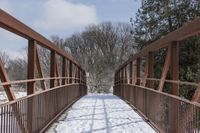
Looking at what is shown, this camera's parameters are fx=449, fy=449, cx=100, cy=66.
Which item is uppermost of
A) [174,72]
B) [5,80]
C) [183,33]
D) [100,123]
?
[183,33]

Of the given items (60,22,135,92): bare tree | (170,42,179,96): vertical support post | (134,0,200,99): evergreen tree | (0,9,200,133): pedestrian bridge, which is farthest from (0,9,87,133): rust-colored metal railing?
(60,22,135,92): bare tree

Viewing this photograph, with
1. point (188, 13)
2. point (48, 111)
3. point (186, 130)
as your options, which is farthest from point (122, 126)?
point (188, 13)

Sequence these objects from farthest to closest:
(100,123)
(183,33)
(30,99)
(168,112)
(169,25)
Result: (169,25) → (100,123) → (168,112) → (30,99) → (183,33)

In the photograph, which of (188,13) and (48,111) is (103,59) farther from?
(48,111)

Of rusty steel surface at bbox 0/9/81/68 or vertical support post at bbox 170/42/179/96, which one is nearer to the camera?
rusty steel surface at bbox 0/9/81/68

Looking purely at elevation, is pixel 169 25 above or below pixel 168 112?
above

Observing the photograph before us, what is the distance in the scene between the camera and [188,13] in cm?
1984

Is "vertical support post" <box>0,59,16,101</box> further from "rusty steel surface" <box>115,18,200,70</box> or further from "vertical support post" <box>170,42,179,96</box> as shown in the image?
"vertical support post" <box>170,42,179,96</box>

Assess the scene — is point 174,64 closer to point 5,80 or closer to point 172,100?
point 172,100

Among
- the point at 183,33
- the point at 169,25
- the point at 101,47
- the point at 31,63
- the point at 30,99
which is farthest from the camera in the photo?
the point at 101,47

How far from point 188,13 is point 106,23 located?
3985 cm

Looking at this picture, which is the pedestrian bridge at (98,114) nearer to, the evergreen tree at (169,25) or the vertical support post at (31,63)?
the vertical support post at (31,63)

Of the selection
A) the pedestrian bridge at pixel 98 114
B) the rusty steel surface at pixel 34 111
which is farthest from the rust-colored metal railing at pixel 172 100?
the rusty steel surface at pixel 34 111

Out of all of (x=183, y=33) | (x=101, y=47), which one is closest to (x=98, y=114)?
(x=183, y=33)
